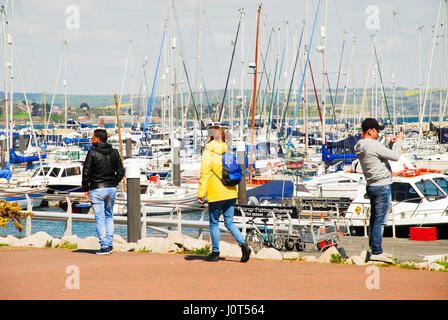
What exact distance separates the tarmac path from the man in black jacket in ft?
1.95

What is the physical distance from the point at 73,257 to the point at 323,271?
3887mm

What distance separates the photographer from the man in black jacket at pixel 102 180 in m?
9.66

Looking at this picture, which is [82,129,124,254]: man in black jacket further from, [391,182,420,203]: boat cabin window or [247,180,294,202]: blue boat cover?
[247,180,294,202]: blue boat cover

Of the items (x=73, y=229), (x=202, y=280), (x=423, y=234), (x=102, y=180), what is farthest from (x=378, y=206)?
(x=73, y=229)

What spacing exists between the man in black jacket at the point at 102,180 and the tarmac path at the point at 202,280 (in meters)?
0.59

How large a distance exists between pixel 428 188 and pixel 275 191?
6.90m

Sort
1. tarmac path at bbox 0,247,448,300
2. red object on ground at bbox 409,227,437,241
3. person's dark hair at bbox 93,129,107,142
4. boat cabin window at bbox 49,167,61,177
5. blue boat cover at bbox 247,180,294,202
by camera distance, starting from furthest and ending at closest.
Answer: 1. boat cabin window at bbox 49,167,61,177
2. blue boat cover at bbox 247,180,294,202
3. red object on ground at bbox 409,227,437,241
4. person's dark hair at bbox 93,129,107,142
5. tarmac path at bbox 0,247,448,300

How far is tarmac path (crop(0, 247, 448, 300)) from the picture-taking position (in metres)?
6.34

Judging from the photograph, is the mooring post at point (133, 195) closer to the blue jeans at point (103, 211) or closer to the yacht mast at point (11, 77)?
the blue jeans at point (103, 211)

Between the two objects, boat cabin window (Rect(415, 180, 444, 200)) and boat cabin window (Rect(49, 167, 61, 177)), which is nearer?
boat cabin window (Rect(415, 180, 444, 200))

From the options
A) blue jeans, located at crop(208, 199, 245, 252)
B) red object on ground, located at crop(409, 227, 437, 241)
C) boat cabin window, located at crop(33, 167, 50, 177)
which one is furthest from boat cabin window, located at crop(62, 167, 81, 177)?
blue jeans, located at crop(208, 199, 245, 252)

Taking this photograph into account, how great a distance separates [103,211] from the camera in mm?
9828

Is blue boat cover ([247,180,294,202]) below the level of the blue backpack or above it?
below
